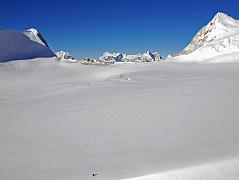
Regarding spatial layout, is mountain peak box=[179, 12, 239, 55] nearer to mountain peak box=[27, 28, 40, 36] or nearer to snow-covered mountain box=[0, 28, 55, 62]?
mountain peak box=[27, 28, 40, 36]

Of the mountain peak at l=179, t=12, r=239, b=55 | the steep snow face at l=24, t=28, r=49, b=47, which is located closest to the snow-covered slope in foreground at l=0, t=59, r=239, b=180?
the steep snow face at l=24, t=28, r=49, b=47

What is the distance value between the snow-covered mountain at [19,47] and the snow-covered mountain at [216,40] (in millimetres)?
12890

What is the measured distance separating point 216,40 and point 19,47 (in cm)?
1768

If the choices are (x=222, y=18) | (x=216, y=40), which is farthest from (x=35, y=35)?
(x=222, y=18)

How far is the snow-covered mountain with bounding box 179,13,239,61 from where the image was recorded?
26.6 m

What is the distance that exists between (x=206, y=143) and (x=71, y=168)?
6.73 feet

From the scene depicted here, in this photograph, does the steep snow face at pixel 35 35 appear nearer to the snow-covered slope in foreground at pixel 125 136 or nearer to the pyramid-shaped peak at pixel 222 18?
the snow-covered slope in foreground at pixel 125 136

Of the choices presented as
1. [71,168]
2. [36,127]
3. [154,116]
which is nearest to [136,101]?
[154,116]

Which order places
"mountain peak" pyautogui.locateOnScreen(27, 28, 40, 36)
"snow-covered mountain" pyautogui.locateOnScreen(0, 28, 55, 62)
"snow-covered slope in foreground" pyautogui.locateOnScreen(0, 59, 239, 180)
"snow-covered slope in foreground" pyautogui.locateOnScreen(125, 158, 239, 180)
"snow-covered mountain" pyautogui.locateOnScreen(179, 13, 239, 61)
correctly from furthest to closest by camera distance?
"mountain peak" pyautogui.locateOnScreen(27, 28, 40, 36), "snow-covered mountain" pyautogui.locateOnScreen(179, 13, 239, 61), "snow-covered mountain" pyautogui.locateOnScreen(0, 28, 55, 62), "snow-covered slope in foreground" pyautogui.locateOnScreen(0, 59, 239, 180), "snow-covered slope in foreground" pyautogui.locateOnScreen(125, 158, 239, 180)

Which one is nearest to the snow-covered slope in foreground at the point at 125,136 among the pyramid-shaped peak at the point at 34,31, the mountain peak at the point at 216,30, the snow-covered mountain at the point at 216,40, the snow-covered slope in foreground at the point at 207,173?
the snow-covered slope in foreground at the point at 207,173

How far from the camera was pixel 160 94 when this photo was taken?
1005cm

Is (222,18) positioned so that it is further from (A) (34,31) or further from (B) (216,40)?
(A) (34,31)

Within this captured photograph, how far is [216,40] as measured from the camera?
30609mm

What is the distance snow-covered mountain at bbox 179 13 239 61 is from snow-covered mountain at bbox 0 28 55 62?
12.9 m
